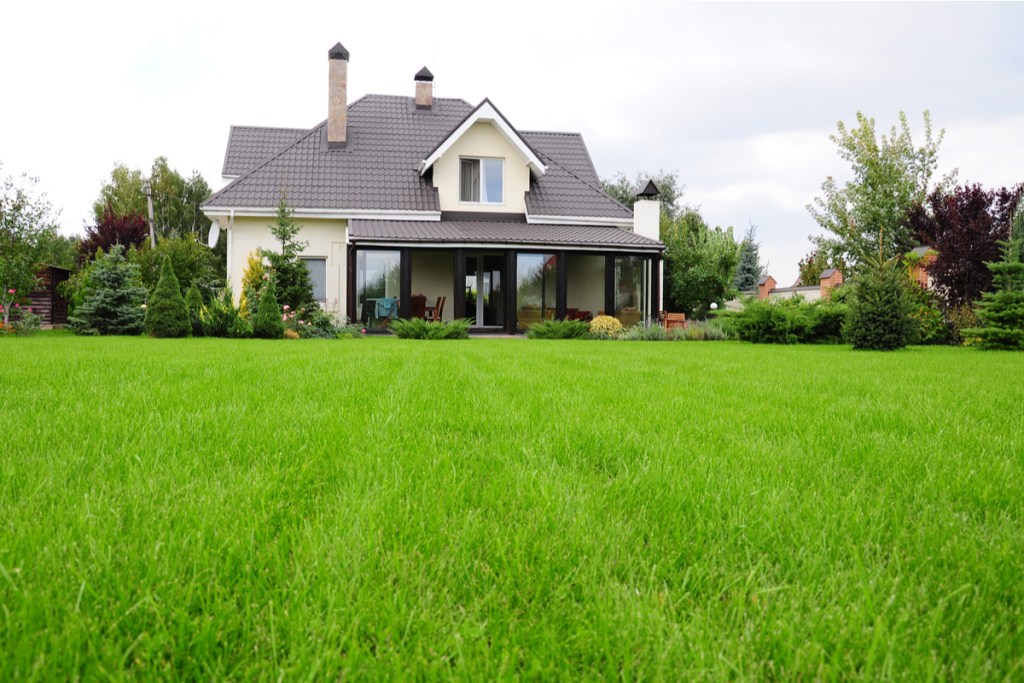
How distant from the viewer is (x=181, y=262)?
30.4m

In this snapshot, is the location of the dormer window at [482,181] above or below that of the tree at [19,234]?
above

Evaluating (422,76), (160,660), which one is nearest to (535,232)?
(422,76)

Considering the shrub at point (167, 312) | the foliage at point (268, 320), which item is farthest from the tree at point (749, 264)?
the shrub at point (167, 312)

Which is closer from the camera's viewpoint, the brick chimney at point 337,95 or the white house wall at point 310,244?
the white house wall at point 310,244

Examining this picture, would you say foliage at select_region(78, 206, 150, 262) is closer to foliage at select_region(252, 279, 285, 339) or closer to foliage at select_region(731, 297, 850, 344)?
foliage at select_region(252, 279, 285, 339)

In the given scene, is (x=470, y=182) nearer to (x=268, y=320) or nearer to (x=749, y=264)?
(x=268, y=320)

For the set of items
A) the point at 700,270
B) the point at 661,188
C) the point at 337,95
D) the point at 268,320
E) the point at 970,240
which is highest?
the point at 661,188

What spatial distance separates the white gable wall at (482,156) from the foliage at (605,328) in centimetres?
555

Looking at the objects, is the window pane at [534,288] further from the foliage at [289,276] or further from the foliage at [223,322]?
the foliage at [223,322]

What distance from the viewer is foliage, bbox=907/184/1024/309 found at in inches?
699

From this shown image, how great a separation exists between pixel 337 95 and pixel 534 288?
937 centimetres

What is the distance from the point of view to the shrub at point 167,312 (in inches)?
551

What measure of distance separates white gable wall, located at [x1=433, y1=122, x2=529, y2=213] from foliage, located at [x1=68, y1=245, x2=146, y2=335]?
911cm

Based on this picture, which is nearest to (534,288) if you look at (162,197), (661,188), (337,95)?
(337,95)
